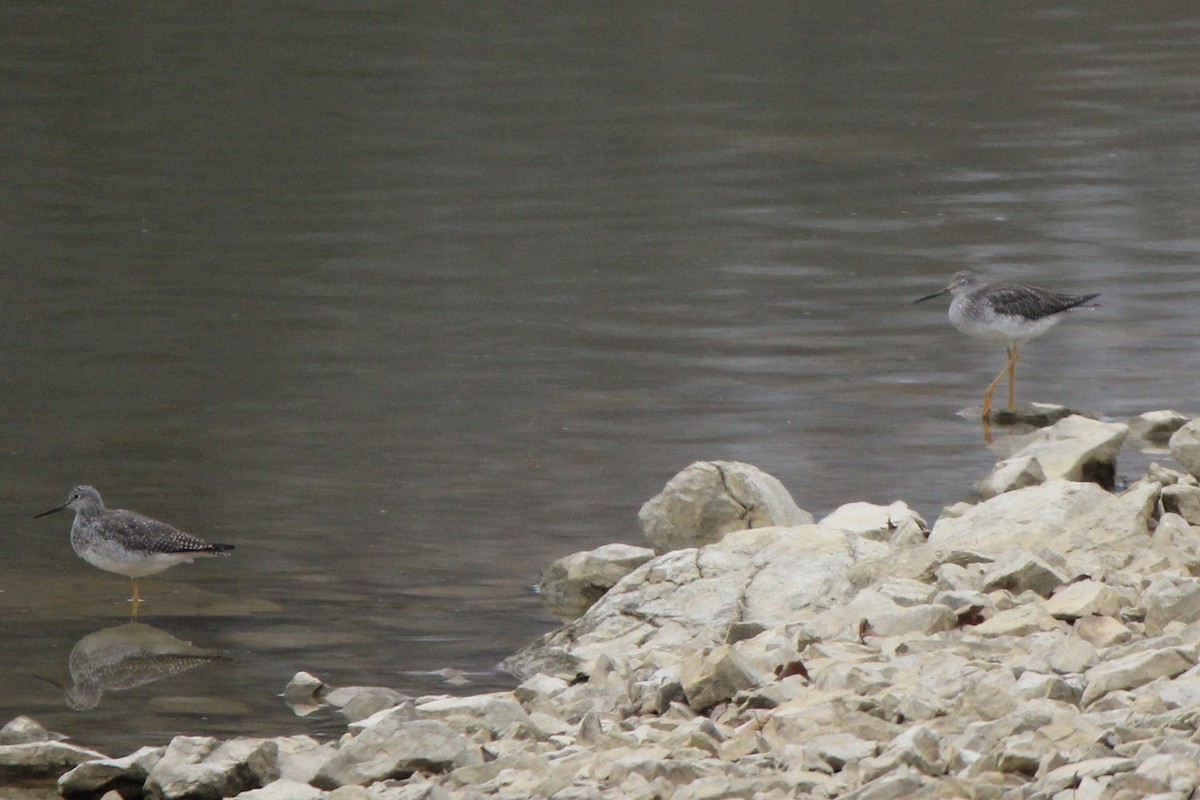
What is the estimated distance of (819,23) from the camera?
3512cm

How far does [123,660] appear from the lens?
988cm

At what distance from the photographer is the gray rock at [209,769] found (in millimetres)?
7746

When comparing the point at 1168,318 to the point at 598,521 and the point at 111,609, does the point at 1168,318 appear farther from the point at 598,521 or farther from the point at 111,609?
the point at 111,609

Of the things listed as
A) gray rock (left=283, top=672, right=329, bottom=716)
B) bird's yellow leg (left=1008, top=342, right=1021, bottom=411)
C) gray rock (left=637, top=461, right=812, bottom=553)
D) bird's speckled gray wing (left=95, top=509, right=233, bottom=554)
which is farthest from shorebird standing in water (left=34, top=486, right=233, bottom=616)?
bird's yellow leg (left=1008, top=342, right=1021, bottom=411)

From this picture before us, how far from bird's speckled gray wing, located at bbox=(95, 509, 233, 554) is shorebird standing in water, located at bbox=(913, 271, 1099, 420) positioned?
5707 mm

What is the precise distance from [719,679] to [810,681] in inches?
13.9

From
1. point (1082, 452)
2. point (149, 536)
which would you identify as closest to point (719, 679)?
point (149, 536)

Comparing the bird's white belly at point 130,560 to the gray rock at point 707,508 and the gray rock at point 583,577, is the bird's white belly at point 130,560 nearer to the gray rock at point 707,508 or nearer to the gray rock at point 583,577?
the gray rock at point 583,577

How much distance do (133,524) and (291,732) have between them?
2.19 metres

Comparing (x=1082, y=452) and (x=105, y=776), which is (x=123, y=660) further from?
(x=1082, y=452)

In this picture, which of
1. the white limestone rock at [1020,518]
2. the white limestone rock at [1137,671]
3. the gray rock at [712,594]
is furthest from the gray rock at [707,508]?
the white limestone rock at [1137,671]

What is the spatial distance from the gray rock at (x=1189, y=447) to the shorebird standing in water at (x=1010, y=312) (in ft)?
9.67

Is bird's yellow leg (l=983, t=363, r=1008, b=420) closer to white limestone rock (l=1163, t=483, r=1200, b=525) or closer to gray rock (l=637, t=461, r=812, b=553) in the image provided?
gray rock (l=637, t=461, r=812, b=553)

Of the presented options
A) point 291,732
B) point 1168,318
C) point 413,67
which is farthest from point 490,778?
point 413,67
